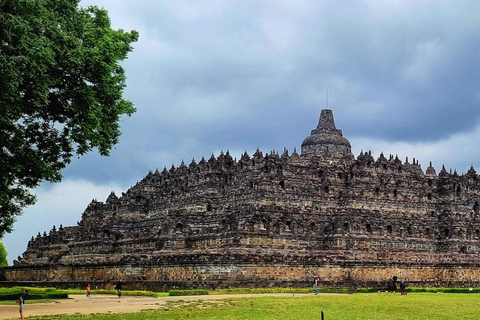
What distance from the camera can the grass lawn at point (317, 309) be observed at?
33500 mm

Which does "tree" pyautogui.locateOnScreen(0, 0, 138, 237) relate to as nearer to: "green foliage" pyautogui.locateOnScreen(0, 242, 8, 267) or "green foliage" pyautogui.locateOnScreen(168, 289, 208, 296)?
"green foliage" pyautogui.locateOnScreen(168, 289, 208, 296)

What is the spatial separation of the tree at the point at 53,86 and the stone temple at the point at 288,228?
2391 cm

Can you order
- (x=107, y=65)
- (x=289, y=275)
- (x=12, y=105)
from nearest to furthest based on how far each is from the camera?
(x=12, y=105), (x=107, y=65), (x=289, y=275)

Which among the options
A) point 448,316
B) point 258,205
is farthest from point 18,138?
point 258,205

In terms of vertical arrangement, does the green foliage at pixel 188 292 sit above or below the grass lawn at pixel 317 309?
above

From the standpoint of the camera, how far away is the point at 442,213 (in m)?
76.7

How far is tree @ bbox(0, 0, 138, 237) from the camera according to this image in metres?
29.1

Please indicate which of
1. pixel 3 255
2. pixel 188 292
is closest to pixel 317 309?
pixel 188 292

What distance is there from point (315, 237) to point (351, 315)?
33274mm

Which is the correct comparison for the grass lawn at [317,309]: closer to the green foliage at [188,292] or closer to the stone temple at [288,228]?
the green foliage at [188,292]

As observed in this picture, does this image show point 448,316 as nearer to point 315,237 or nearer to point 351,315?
point 351,315

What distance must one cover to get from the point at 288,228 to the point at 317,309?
29.0 m

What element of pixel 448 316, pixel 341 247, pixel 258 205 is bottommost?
pixel 448 316

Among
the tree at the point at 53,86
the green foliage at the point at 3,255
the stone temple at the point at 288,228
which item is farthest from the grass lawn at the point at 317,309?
the green foliage at the point at 3,255
